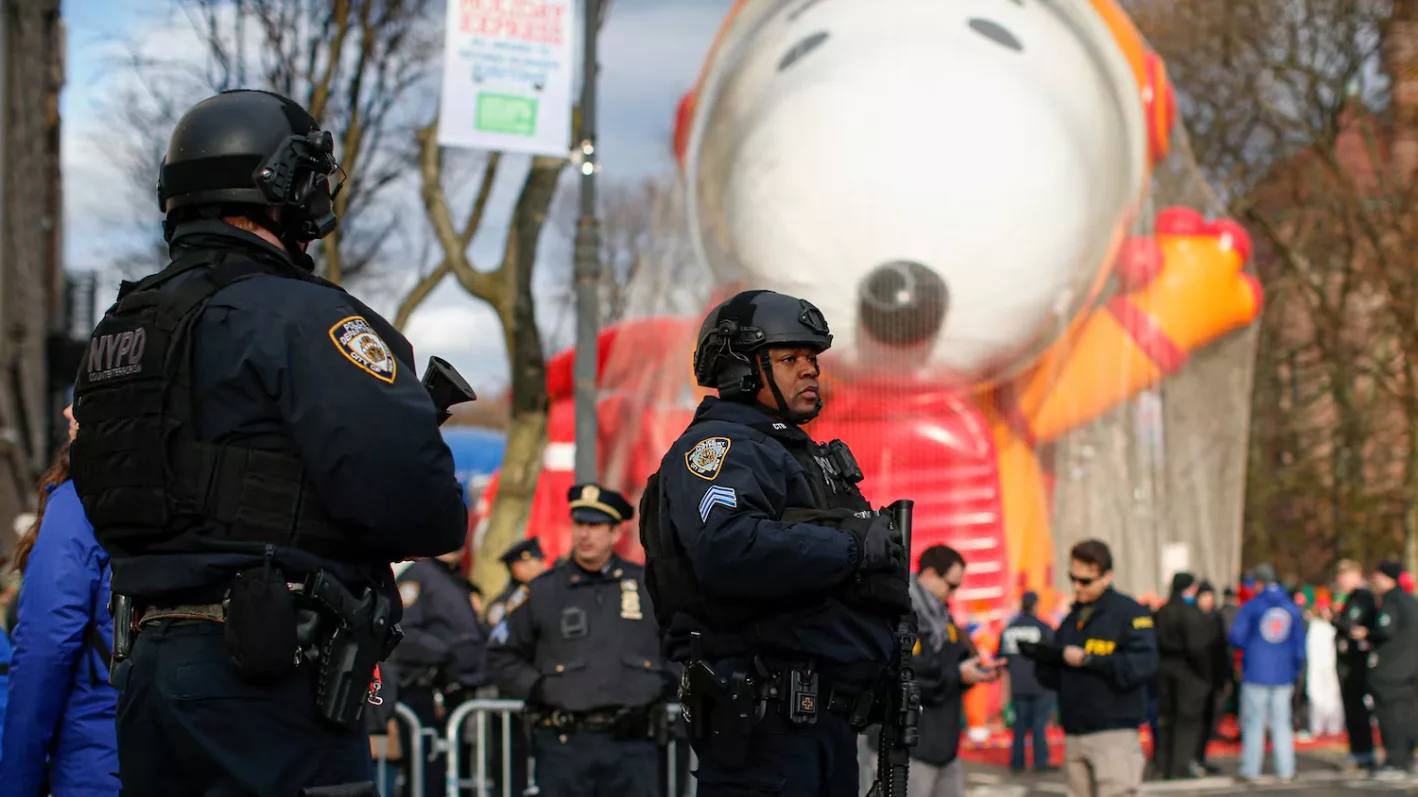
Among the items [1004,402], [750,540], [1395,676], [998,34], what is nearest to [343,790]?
[750,540]

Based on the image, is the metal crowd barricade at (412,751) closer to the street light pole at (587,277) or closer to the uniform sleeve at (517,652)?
the uniform sleeve at (517,652)

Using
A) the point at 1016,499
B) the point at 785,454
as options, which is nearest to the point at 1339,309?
the point at 1016,499

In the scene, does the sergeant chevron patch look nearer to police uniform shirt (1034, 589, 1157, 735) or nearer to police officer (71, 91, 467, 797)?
police officer (71, 91, 467, 797)

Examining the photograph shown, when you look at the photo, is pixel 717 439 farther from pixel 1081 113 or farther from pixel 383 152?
pixel 383 152

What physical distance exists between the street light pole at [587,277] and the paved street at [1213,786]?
3804 mm

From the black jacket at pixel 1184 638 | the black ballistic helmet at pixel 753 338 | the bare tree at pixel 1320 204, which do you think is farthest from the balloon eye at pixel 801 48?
the bare tree at pixel 1320 204

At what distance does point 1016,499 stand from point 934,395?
3.81ft

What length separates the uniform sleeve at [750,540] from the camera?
450 cm

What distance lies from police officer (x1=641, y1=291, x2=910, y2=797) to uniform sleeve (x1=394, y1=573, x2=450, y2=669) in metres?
5.44

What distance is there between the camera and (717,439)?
4.75 meters

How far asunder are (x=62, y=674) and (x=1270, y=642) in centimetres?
1126

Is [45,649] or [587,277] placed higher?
[587,277]

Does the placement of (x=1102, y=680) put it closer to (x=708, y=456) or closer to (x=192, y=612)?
(x=708, y=456)

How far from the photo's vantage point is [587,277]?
40.0ft
